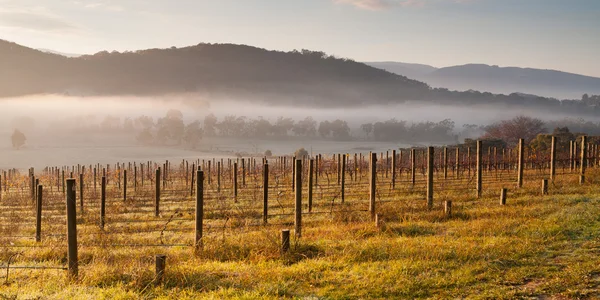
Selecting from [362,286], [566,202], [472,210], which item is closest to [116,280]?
[362,286]

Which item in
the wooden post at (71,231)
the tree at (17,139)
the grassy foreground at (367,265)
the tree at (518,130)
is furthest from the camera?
the tree at (17,139)

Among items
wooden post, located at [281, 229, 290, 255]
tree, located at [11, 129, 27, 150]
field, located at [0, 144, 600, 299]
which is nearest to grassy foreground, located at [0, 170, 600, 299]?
field, located at [0, 144, 600, 299]

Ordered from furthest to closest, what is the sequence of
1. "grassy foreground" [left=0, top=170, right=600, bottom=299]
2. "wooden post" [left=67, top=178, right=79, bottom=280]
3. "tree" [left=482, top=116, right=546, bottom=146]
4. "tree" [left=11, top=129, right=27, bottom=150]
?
"tree" [left=11, top=129, right=27, bottom=150] < "tree" [left=482, top=116, right=546, bottom=146] < "wooden post" [left=67, top=178, right=79, bottom=280] < "grassy foreground" [left=0, top=170, right=600, bottom=299]

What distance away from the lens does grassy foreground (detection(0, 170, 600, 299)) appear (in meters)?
7.62

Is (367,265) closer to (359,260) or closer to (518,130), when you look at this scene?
(359,260)

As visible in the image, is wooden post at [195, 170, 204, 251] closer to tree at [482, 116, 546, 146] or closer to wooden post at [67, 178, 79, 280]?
wooden post at [67, 178, 79, 280]

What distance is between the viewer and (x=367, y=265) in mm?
8992

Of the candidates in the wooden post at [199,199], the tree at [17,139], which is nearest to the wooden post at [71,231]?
the wooden post at [199,199]

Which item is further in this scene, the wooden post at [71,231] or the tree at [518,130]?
the tree at [518,130]

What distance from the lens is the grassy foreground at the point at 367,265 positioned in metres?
7.62

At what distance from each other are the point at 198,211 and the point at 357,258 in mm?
3646

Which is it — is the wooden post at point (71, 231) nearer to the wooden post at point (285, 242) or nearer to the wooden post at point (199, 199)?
the wooden post at point (199, 199)

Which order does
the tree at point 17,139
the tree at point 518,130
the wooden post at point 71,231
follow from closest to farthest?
the wooden post at point 71,231
the tree at point 518,130
the tree at point 17,139

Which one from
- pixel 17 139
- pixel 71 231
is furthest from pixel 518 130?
pixel 17 139
